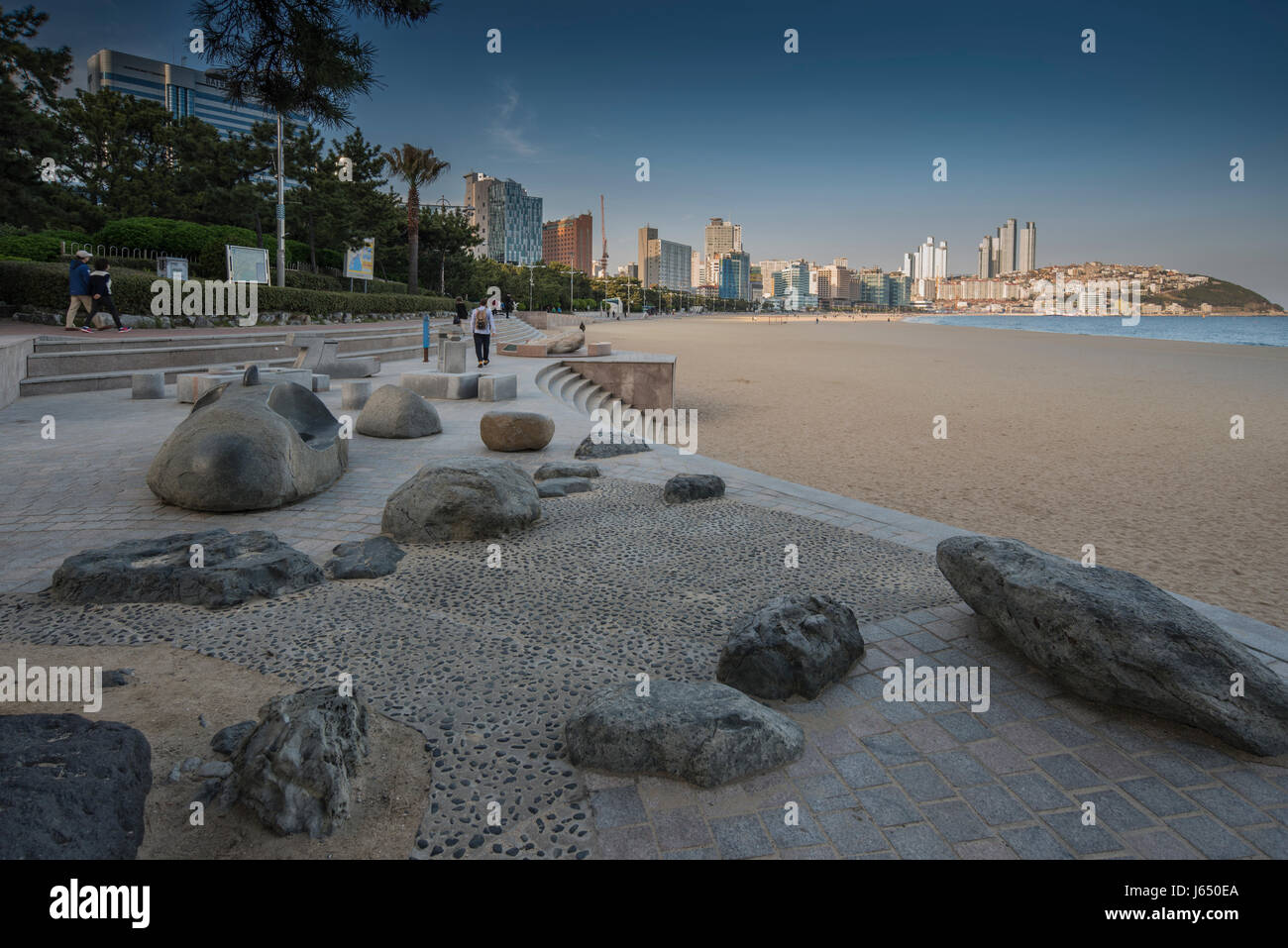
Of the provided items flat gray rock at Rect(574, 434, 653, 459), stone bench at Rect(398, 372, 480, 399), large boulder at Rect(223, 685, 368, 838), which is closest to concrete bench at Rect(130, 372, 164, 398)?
stone bench at Rect(398, 372, 480, 399)

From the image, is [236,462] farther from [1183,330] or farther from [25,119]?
[1183,330]

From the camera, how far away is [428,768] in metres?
2.84

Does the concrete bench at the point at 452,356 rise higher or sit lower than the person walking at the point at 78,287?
lower

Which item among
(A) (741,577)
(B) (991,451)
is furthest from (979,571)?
(B) (991,451)

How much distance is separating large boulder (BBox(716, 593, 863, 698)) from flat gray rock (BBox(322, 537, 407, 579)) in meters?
2.48

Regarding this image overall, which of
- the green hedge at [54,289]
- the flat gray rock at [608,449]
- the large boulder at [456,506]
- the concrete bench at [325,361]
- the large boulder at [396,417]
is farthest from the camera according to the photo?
the green hedge at [54,289]

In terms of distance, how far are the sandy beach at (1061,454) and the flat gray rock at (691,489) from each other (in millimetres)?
2455

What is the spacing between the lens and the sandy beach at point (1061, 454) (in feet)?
22.7

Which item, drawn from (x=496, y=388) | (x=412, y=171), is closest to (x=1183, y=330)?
(x=412, y=171)

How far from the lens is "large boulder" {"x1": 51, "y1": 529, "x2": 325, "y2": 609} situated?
4.29 metres

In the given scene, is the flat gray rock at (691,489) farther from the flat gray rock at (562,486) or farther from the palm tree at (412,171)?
the palm tree at (412,171)

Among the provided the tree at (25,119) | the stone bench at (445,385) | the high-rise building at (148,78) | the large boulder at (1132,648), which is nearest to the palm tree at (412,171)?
the tree at (25,119)

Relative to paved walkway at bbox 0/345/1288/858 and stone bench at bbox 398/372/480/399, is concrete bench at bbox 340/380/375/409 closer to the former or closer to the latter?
stone bench at bbox 398/372/480/399
